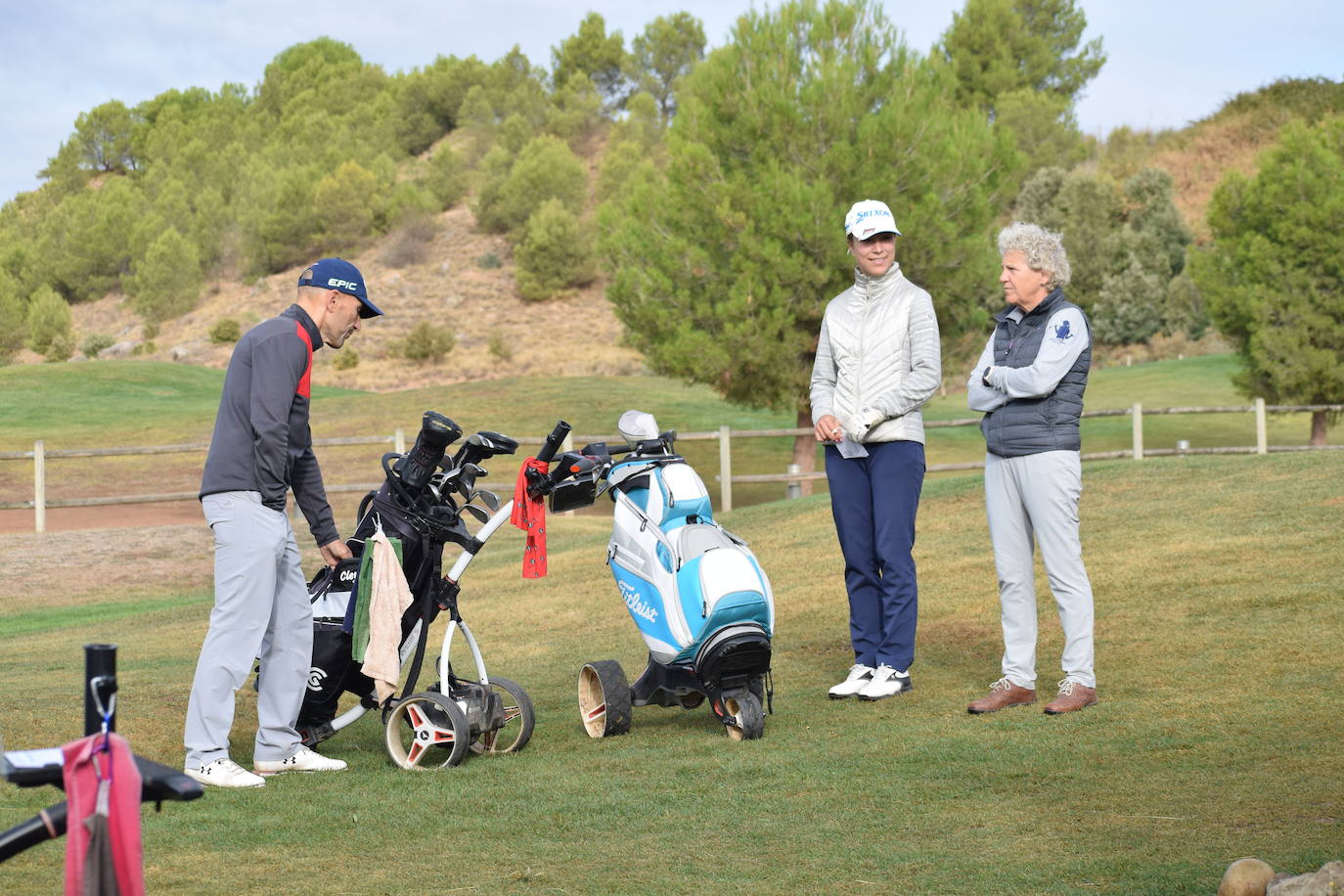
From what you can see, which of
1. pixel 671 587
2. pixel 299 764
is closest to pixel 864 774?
pixel 671 587

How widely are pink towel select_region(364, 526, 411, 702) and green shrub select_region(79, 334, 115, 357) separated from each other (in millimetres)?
58845

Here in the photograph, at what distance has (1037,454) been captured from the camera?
20.8 feet

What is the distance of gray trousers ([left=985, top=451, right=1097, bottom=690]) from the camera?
6305mm

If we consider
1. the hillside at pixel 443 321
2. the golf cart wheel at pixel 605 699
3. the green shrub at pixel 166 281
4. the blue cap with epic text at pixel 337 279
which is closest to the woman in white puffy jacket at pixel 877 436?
the golf cart wheel at pixel 605 699

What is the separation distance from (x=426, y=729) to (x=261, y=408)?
1.52 metres

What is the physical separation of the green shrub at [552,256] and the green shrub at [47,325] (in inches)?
790

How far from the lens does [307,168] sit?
73875 mm

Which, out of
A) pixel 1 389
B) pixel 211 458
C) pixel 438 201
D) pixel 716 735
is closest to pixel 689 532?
pixel 716 735

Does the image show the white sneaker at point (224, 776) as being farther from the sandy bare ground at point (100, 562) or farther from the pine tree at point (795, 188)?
the pine tree at point (795, 188)

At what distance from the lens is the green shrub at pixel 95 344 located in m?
59.7

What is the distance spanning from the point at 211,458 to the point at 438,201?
2787 inches

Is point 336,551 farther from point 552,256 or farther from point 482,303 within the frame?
point 552,256

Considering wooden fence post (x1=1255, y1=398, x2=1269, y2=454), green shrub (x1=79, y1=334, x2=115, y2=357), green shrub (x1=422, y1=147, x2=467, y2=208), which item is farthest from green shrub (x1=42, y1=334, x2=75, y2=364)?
wooden fence post (x1=1255, y1=398, x2=1269, y2=454)

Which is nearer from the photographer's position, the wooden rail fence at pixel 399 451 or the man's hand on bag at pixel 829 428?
the man's hand on bag at pixel 829 428
